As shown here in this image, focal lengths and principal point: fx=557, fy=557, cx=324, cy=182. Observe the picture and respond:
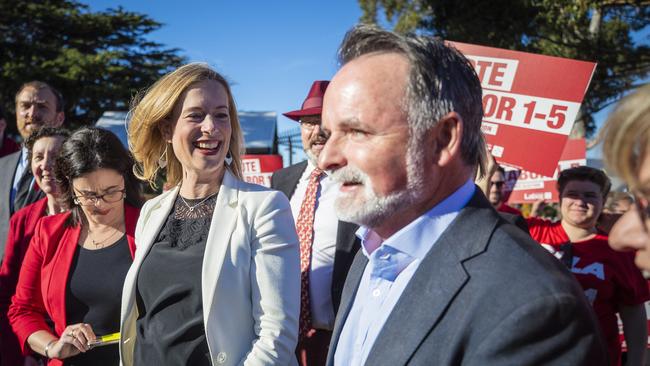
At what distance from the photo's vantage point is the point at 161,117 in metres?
2.39

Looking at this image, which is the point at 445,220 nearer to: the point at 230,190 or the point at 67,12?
the point at 230,190

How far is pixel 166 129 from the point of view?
249 cm

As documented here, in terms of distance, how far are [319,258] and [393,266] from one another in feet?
5.13

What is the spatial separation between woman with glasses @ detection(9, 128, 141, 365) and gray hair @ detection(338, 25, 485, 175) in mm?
1705

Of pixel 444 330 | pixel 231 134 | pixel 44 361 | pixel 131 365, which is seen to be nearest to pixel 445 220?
pixel 444 330

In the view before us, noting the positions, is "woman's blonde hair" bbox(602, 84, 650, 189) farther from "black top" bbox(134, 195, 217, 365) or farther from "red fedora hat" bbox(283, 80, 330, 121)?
"red fedora hat" bbox(283, 80, 330, 121)

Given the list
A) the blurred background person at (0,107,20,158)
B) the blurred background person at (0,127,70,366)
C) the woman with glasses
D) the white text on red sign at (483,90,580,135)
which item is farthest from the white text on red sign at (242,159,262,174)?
the woman with glasses

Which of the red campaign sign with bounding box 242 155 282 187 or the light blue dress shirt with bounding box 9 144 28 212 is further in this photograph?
the red campaign sign with bounding box 242 155 282 187

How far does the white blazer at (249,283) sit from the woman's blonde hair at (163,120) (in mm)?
413

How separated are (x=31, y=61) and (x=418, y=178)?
31.1 meters

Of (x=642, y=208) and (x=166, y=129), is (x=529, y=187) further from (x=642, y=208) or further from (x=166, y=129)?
(x=642, y=208)

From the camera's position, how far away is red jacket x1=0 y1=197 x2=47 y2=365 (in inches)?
114

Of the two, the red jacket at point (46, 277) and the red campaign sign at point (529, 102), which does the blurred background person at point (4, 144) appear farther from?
the red campaign sign at point (529, 102)

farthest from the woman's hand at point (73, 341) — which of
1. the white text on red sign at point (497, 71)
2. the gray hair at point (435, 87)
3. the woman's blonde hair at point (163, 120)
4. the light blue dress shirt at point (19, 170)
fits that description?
the white text on red sign at point (497, 71)
